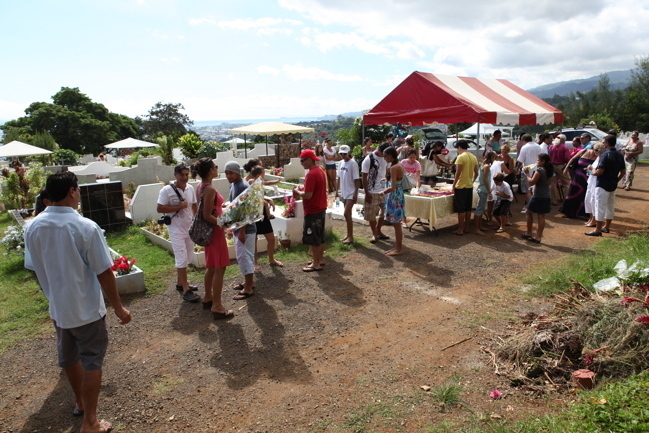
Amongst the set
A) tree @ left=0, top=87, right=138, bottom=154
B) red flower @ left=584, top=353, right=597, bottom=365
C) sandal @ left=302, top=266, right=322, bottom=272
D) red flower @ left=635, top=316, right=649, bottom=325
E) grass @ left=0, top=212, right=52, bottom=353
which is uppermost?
tree @ left=0, top=87, right=138, bottom=154

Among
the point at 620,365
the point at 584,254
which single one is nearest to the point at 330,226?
the point at 584,254

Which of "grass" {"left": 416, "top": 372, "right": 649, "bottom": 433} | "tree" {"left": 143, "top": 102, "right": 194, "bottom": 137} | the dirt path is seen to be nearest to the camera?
"grass" {"left": 416, "top": 372, "right": 649, "bottom": 433}

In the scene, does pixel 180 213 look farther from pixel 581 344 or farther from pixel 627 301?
pixel 627 301

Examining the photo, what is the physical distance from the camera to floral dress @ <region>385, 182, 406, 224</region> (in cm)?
738

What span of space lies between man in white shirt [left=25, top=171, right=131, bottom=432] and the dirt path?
0.63m

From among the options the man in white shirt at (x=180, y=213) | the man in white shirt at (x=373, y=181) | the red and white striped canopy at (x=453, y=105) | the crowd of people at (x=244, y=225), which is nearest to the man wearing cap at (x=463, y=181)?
the crowd of people at (x=244, y=225)

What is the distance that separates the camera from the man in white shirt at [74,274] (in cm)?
299

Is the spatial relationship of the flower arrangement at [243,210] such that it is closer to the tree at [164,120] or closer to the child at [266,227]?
the child at [266,227]

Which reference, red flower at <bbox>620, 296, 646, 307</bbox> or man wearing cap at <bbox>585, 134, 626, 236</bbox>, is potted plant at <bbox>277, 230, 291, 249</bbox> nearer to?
red flower at <bbox>620, 296, 646, 307</bbox>

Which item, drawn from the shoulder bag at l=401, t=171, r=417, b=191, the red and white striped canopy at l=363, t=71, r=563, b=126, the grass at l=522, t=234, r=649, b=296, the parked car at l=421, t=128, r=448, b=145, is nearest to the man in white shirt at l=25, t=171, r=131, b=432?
the grass at l=522, t=234, r=649, b=296

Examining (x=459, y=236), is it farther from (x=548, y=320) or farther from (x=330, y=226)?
(x=548, y=320)

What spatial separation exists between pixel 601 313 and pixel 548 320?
18.0 inches

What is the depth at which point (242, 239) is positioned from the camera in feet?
17.9

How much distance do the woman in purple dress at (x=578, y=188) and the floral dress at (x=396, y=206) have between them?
4882mm
